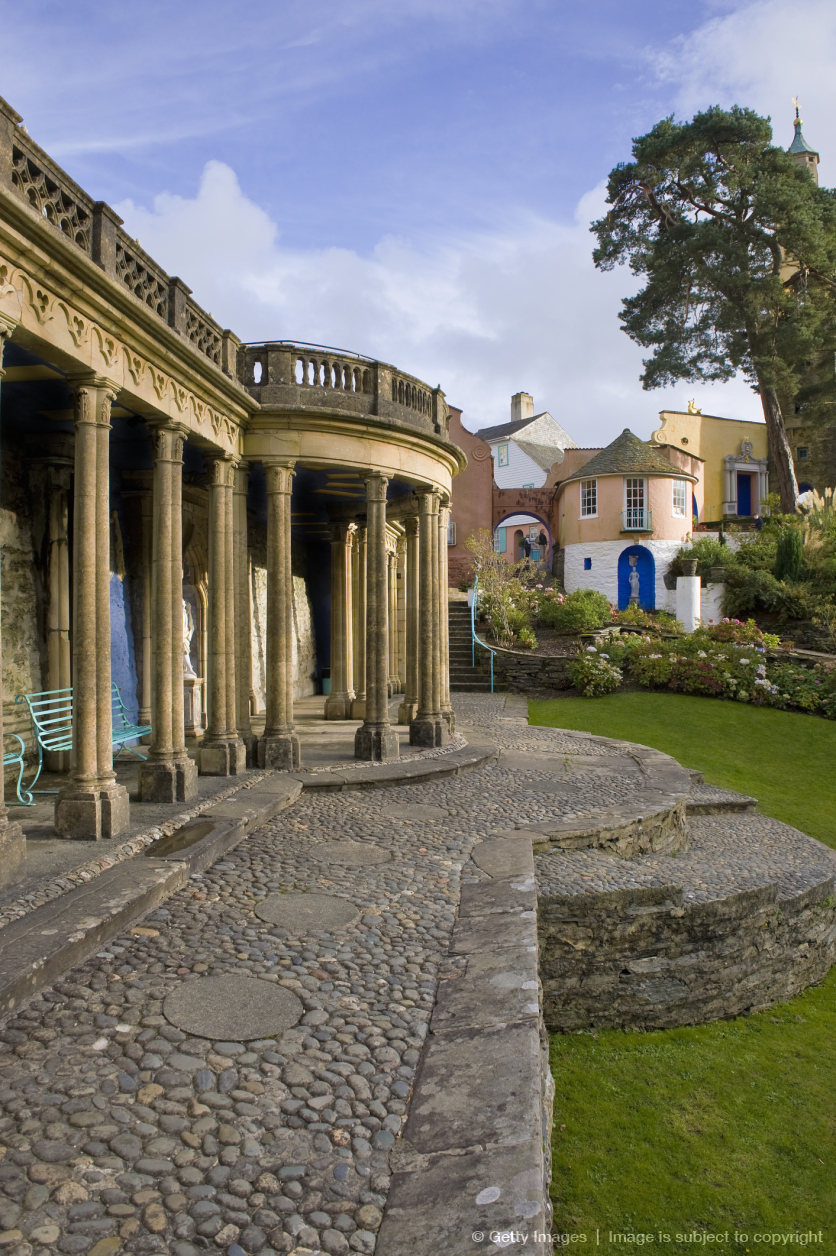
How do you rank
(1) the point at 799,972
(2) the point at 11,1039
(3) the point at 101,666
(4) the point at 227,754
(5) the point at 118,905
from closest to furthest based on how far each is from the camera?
(2) the point at 11,1039
(5) the point at 118,905
(3) the point at 101,666
(1) the point at 799,972
(4) the point at 227,754

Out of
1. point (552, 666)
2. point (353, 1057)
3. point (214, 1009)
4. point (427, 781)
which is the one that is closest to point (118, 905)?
point (214, 1009)

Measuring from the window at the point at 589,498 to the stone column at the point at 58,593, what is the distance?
24601mm

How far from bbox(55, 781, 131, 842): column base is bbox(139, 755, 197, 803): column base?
1.25 m

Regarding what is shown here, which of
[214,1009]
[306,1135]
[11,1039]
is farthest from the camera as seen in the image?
[214,1009]

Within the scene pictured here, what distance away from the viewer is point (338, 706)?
14586mm

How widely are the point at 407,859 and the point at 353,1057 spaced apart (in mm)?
2903

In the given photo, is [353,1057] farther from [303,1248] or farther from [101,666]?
[101,666]

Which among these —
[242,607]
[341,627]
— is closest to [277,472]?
[242,607]

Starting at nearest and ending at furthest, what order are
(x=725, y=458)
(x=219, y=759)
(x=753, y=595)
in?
(x=219, y=759) < (x=753, y=595) < (x=725, y=458)

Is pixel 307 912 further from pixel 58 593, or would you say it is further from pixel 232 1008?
pixel 58 593

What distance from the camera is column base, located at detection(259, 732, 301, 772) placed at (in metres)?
9.46

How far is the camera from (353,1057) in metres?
3.41

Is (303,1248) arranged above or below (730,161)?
below

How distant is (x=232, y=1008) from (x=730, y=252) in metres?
32.1
